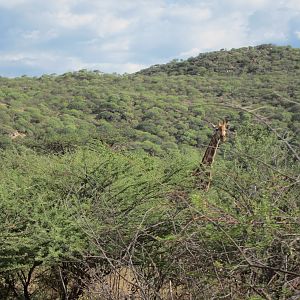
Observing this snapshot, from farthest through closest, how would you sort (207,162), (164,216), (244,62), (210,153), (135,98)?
(244,62) → (135,98) → (210,153) → (207,162) → (164,216)

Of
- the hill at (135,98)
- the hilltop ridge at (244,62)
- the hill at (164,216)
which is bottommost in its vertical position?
the hill at (164,216)

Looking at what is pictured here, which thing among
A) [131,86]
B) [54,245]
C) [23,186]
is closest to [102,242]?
[54,245]

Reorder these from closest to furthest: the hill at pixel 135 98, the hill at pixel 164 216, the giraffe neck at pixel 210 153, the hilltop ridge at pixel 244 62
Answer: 1. the hill at pixel 164 216
2. the giraffe neck at pixel 210 153
3. the hill at pixel 135 98
4. the hilltop ridge at pixel 244 62

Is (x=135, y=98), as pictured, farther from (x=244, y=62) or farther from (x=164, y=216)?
(x=164, y=216)

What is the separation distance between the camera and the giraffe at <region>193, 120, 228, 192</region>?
9312 millimetres

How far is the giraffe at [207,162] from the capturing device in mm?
9312

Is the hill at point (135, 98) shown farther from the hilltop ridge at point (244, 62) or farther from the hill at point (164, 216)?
the hill at point (164, 216)

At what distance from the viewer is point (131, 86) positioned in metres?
53.0

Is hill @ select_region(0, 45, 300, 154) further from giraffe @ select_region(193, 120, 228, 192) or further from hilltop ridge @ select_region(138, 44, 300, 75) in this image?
giraffe @ select_region(193, 120, 228, 192)

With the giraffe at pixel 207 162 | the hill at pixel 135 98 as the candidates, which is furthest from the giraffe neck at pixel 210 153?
the hill at pixel 135 98

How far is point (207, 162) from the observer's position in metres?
10.5

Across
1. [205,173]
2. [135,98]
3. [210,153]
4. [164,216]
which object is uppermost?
[135,98]

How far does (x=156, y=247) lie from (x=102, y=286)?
1817 mm

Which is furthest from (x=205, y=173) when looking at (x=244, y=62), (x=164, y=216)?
(x=244, y=62)
